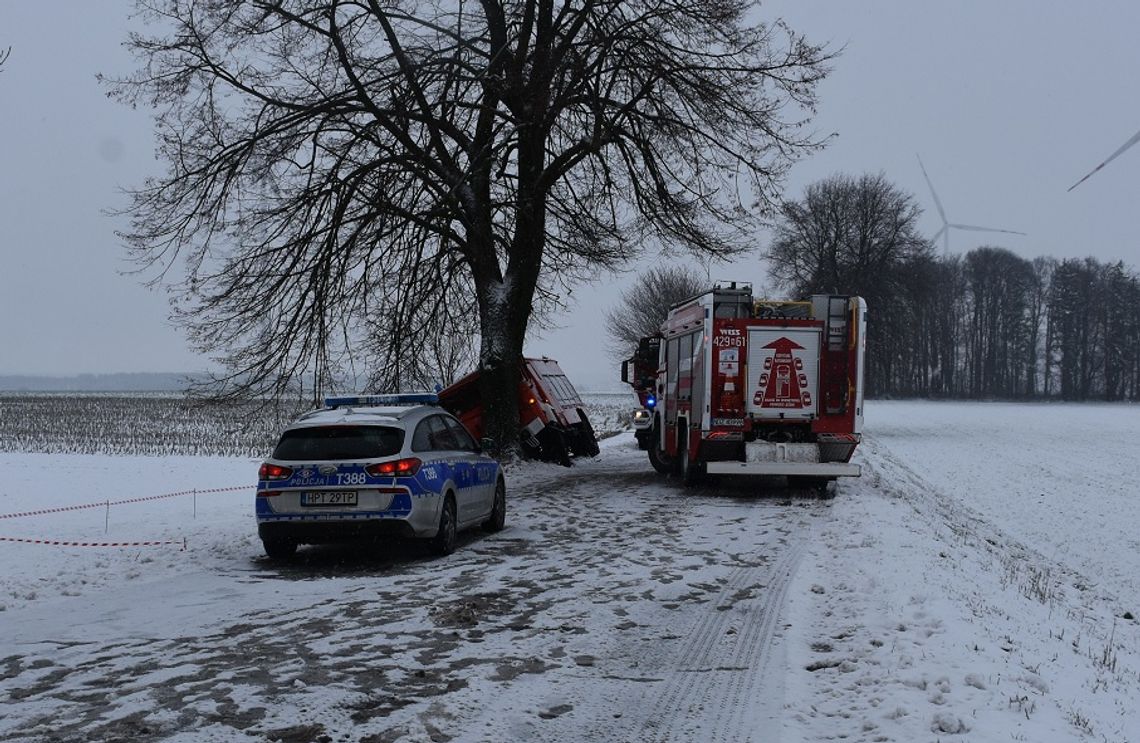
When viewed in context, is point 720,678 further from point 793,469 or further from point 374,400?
point 793,469

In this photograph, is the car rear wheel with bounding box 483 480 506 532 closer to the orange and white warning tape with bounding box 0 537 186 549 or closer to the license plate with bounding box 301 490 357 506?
the license plate with bounding box 301 490 357 506

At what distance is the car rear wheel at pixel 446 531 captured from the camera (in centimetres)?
1059

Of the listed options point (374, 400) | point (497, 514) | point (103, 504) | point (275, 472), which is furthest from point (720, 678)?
point (103, 504)

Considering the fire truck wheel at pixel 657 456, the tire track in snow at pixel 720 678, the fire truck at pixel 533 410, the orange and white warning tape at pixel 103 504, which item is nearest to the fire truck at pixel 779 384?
the fire truck wheel at pixel 657 456

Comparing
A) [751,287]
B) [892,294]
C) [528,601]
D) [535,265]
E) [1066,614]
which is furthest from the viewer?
[892,294]

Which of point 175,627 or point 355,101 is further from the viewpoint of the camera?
point 355,101

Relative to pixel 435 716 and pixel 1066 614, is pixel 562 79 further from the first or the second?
pixel 435 716

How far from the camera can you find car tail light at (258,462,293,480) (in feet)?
33.6

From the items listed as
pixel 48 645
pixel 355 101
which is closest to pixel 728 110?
pixel 355 101

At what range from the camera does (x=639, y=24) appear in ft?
59.6

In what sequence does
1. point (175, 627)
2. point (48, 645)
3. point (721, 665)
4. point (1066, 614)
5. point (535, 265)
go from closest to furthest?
point (721, 665), point (48, 645), point (175, 627), point (1066, 614), point (535, 265)

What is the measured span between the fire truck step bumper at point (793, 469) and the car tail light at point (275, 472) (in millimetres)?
7894

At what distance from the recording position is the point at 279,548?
10742 mm

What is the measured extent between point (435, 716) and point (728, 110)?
50.3 ft
